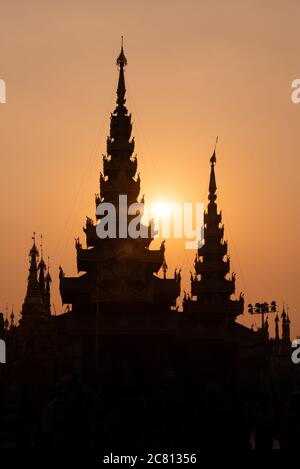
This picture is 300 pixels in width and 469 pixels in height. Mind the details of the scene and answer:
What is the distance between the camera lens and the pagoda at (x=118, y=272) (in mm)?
82000

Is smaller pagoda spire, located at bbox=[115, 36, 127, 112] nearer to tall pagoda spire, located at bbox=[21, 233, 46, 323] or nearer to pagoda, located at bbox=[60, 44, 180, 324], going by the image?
pagoda, located at bbox=[60, 44, 180, 324]

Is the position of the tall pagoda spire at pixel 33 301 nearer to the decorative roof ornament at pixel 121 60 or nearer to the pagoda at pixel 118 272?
the pagoda at pixel 118 272

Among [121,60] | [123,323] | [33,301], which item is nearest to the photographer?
[123,323]

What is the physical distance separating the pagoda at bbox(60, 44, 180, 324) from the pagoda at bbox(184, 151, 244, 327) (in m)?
9.83

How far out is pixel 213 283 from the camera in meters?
99.4

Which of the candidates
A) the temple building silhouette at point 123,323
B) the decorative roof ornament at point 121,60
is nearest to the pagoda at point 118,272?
the temple building silhouette at point 123,323

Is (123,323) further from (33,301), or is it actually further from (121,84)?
(121,84)

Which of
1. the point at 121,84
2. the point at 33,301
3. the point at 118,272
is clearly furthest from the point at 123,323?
the point at 121,84

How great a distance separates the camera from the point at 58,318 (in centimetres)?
8594

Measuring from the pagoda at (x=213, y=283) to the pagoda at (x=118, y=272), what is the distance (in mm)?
9832

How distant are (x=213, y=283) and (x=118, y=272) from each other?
58.1 feet

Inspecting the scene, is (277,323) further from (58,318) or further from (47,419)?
(47,419)

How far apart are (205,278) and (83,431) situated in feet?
231

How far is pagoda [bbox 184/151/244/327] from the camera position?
95.8 meters
